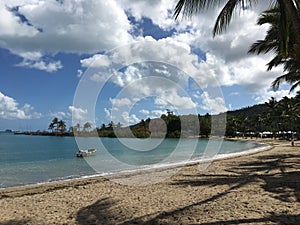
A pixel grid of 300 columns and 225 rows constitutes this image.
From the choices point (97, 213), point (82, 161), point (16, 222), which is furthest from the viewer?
point (82, 161)

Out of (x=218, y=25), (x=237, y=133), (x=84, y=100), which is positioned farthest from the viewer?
(x=237, y=133)

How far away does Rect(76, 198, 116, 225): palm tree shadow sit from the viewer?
4.96 metres

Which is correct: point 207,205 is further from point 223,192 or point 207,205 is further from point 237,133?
point 237,133

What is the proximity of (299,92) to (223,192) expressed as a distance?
51.9 feet

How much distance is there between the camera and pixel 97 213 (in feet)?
18.4

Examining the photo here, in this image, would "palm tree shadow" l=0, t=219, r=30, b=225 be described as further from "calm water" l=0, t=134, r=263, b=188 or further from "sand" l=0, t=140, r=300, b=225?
"calm water" l=0, t=134, r=263, b=188

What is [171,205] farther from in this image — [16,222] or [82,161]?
[82,161]

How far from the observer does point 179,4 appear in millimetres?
4273

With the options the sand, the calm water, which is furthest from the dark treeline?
the sand

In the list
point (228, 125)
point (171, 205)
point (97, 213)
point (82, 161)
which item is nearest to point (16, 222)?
point (97, 213)

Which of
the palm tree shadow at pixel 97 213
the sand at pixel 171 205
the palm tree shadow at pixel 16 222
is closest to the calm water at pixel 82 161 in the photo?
the sand at pixel 171 205

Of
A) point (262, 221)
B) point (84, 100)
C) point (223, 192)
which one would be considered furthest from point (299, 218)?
point (84, 100)

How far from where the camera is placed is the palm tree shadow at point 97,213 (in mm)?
4957

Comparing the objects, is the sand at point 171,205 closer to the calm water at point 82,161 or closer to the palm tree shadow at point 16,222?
the palm tree shadow at point 16,222
